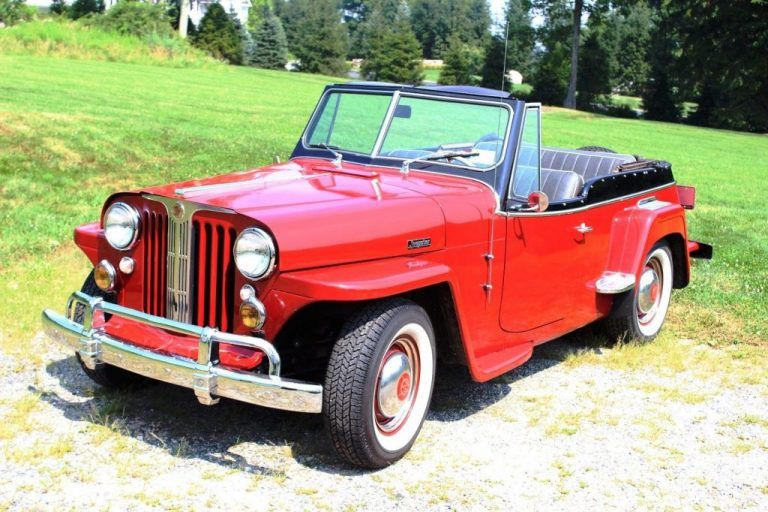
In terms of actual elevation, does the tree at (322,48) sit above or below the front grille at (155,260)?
above

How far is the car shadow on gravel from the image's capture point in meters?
3.97

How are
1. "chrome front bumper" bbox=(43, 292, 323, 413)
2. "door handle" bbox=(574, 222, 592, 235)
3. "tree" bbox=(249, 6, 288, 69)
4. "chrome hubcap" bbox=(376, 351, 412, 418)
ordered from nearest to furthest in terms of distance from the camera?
"chrome front bumper" bbox=(43, 292, 323, 413)
"chrome hubcap" bbox=(376, 351, 412, 418)
"door handle" bbox=(574, 222, 592, 235)
"tree" bbox=(249, 6, 288, 69)

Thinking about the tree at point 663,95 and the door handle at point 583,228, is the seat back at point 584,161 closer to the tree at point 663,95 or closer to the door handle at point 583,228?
the door handle at point 583,228

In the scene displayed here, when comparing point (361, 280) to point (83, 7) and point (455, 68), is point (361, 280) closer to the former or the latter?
point (455, 68)

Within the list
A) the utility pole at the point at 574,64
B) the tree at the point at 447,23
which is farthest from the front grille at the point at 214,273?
the tree at the point at 447,23

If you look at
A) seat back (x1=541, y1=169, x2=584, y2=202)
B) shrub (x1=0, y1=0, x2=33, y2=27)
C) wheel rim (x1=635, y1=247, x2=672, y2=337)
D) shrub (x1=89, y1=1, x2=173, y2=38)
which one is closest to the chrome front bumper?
seat back (x1=541, y1=169, x2=584, y2=202)

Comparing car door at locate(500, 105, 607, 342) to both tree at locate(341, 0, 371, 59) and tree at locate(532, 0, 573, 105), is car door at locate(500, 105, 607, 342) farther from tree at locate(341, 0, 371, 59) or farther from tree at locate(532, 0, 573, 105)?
tree at locate(341, 0, 371, 59)

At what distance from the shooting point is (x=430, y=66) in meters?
57.6

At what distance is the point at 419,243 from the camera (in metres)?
4.01

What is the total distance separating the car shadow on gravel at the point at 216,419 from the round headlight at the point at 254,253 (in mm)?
940

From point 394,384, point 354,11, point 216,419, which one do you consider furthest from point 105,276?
point 354,11

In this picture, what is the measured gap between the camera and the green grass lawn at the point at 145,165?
682 cm

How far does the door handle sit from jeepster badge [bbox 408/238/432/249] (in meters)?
1.45

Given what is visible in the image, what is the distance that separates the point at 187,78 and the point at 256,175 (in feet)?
84.8
